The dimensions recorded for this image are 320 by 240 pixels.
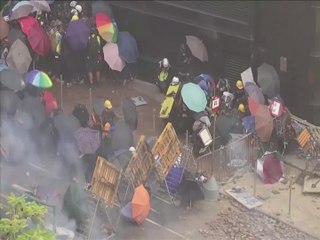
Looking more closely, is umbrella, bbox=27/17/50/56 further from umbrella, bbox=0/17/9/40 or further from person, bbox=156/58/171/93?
person, bbox=156/58/171/93

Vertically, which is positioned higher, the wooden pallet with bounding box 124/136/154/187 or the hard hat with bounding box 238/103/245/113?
the hard hat with bounding box 238/103/245/113

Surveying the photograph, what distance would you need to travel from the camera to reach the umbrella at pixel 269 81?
Answer: 16.6 m

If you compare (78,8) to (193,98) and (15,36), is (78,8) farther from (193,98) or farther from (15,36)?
(193,98)

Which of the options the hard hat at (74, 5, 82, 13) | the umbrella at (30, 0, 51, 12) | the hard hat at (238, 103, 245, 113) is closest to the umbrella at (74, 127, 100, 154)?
the hard hat at (238, 103, 245, 113)

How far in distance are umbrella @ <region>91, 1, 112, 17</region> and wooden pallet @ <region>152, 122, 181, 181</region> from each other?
5.54m

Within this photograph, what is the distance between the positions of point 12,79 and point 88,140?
2386 millimetres

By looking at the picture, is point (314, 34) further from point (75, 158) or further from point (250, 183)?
point (75, 158)

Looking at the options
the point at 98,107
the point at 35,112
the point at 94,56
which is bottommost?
the point at 35,112

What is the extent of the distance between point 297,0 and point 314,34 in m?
0.76

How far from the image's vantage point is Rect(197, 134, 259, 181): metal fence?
609 inches

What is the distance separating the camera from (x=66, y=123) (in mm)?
15180

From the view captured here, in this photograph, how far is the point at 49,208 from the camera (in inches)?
509

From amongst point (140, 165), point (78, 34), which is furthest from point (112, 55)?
Answer: point (140, 165)

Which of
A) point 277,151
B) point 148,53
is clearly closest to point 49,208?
point 277,151
